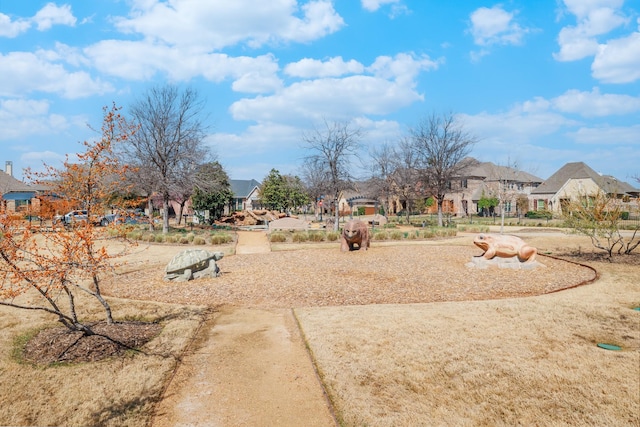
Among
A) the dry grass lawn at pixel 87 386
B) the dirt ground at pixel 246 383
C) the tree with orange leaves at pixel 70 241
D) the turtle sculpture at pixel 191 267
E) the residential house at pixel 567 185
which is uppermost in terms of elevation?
the residential house at pixel 567 185

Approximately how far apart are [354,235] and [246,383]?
41.6 ft

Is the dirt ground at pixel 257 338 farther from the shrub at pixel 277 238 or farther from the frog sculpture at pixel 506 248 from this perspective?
the shrub at pixel 277 238

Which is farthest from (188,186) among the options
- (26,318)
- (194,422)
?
(194,422)

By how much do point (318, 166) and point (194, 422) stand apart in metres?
30.0

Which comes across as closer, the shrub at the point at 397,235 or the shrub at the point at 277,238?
the shrub at the point at 277,238

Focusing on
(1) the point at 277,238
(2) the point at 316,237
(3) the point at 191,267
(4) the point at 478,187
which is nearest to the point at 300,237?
(2) the point at 316,237

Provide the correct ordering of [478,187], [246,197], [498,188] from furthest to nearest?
[246,197] → [478,187] → [498,188]

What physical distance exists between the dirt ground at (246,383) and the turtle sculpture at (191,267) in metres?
4.97

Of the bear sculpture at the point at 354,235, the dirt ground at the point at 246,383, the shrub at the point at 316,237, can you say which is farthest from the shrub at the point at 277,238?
the dirt ground at the point at 246,383

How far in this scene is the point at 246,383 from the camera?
18.0ft

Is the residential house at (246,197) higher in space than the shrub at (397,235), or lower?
higher

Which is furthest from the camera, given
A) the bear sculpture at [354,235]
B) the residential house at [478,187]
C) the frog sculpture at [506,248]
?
the residential house at [478,187]

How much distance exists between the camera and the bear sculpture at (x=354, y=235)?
1775cm

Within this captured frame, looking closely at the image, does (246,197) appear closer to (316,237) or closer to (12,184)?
(12,184)
